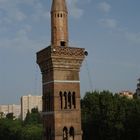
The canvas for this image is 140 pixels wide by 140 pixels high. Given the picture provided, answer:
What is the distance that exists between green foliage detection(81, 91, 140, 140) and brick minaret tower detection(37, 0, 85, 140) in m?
22.7

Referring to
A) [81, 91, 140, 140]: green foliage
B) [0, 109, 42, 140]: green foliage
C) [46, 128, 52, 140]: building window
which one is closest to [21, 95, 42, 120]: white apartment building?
[0, 109, 42, 140]: green foliage

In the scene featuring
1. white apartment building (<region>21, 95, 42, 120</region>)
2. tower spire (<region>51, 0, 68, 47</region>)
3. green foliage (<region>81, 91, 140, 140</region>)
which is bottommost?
green foliage (<region>81, 91, 140, 140</region>)

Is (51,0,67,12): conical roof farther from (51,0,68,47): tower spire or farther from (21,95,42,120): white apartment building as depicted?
(21,95,42,120): white apartment building

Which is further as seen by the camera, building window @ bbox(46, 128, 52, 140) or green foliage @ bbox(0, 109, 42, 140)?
green foliage @ bbox(0, 109, 42, 140)

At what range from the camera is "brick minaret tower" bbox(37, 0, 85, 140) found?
2678 cm

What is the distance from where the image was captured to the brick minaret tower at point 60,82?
26.8 metres

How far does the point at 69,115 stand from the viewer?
89.0ft

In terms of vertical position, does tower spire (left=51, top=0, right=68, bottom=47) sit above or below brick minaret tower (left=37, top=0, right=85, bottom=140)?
above

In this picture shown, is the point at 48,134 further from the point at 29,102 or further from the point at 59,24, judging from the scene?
the point at 29,102

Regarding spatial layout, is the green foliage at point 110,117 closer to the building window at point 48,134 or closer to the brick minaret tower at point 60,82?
the brick minaret tower at point 60,82

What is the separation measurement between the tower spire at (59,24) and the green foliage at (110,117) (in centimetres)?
2409

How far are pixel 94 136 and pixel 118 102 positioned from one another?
20.4 ft

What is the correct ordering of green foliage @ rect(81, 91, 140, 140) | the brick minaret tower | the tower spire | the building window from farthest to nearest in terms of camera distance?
1. green foliage @ rect(81, 91, 140, 140)
2. the tower spire
3. the building window
4. the brick minaret tower

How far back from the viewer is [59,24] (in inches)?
1090
